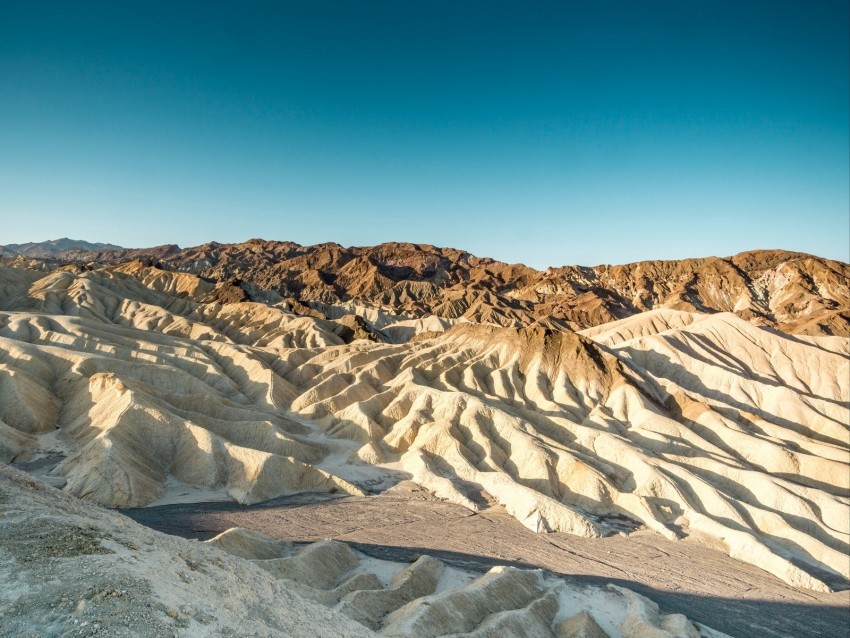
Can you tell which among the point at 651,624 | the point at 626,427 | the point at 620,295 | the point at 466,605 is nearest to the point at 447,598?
the point at 466,605

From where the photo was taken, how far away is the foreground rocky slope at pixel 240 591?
37.6 feet

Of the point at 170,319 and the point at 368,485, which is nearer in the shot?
the point at 368,485

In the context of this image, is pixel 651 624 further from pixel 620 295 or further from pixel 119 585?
pixel 620 295

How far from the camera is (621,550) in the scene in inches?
1464

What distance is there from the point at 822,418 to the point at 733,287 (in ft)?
423

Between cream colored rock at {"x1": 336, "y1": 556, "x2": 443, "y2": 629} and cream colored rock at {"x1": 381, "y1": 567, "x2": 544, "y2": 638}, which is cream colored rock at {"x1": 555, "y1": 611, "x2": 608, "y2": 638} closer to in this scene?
cream colored rock at {"x1": 381, "y1": 567, "x2": 544, "y2": 638}

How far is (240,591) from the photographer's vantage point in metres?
15.3

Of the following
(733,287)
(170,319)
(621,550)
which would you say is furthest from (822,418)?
(733,287)

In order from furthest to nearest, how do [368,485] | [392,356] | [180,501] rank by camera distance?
[392,356]
[368,485]
[180,501]

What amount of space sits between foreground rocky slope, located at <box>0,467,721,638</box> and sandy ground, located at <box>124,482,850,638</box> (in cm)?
328

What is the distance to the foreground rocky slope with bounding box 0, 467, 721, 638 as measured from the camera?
1145cm

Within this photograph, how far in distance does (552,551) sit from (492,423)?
2128cm

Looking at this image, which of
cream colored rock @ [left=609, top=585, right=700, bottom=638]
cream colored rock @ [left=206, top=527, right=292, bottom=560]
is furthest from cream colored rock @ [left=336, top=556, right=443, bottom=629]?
cream colored rock @ [left=609, top=585, right=700, bottom=638]

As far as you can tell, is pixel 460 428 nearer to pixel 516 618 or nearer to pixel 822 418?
pixel 516 618
